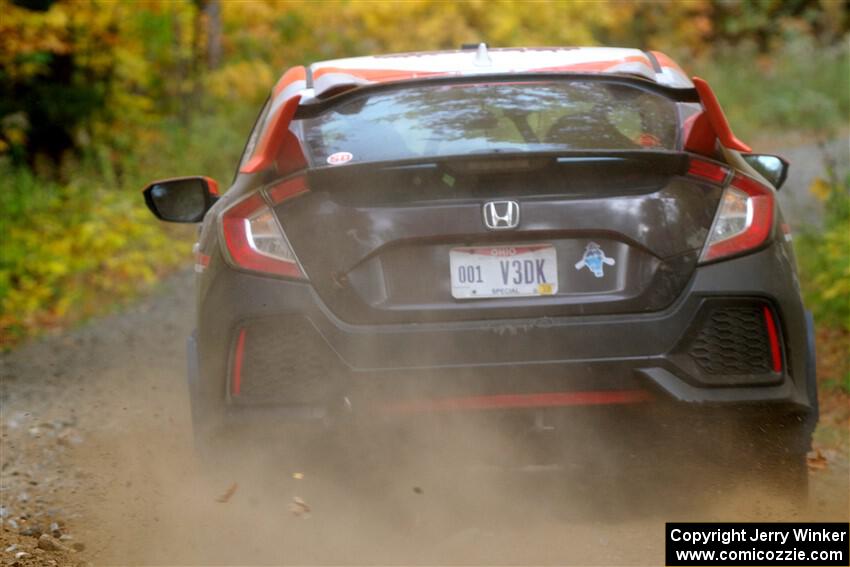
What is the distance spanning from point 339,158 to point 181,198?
145cm

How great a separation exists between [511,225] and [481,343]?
383mm

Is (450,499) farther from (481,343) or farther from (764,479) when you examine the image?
(764,479)

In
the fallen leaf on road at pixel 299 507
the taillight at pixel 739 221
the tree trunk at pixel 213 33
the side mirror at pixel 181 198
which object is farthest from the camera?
the tree trunk at pixel 213 33

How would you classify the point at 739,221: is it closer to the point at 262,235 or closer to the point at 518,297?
the point at 518,297

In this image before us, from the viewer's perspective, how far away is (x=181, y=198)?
5391 millimetres

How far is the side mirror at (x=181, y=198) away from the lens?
17.4 feet

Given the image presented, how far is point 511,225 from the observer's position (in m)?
3.99

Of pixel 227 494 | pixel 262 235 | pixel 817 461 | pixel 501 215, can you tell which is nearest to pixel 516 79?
pixel 501 215

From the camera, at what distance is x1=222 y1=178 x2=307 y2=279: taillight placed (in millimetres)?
4074

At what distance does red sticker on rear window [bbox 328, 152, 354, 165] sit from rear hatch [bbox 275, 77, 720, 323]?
3 centimetres

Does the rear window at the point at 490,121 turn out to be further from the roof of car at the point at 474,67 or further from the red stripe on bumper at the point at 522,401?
the red stripe on bumper at the point at 522,401

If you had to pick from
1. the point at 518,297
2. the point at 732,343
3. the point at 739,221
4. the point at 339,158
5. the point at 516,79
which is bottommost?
the point at 732,343

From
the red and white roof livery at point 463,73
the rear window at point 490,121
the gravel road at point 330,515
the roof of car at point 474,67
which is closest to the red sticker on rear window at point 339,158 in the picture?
the rear window at point 490,121

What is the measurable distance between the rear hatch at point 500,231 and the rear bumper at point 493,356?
59mm
